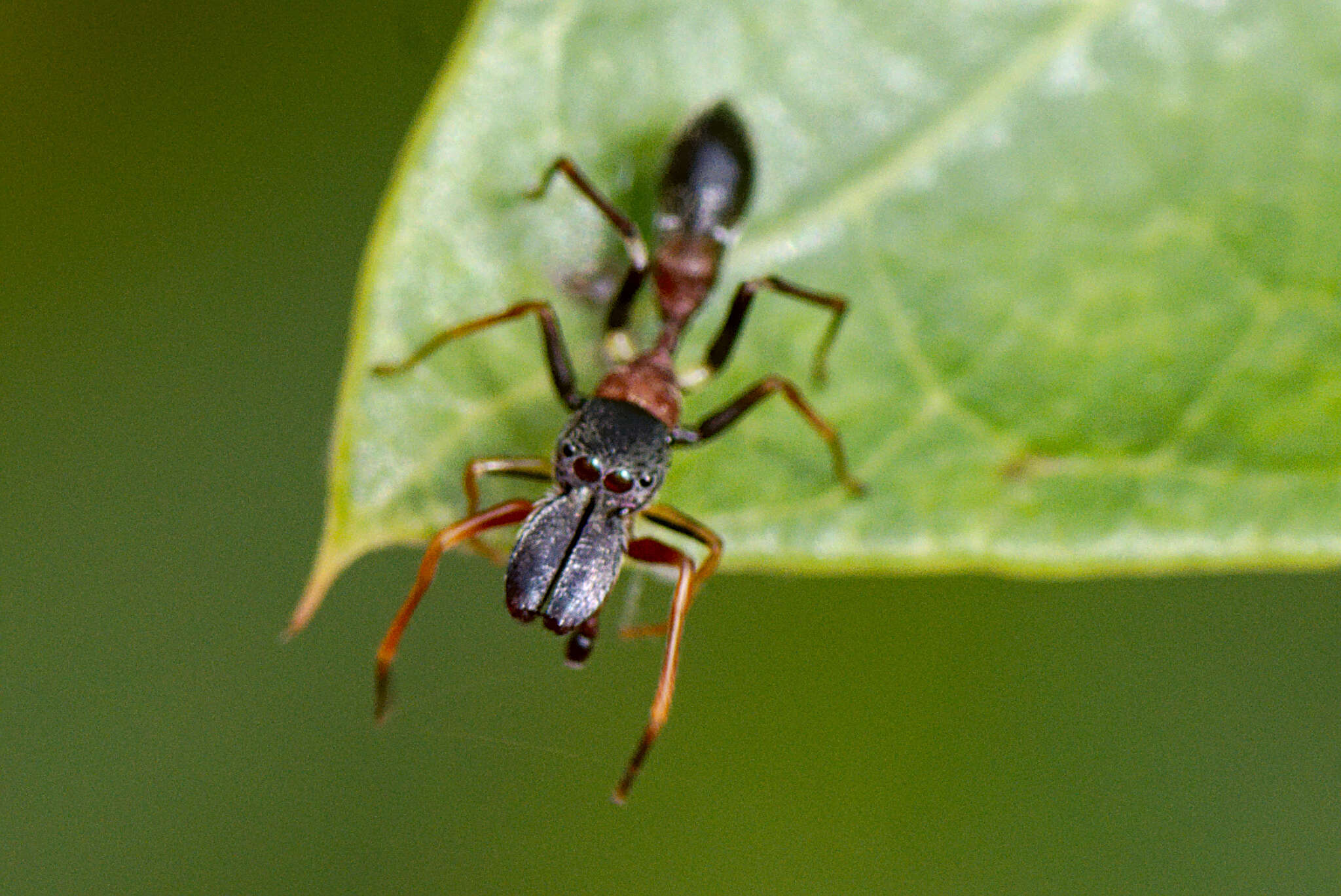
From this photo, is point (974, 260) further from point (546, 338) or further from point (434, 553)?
point (434, 553)

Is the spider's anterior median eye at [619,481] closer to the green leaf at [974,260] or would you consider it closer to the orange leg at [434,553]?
the green leaf at [974,260]

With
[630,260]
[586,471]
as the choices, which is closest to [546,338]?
[586,471]

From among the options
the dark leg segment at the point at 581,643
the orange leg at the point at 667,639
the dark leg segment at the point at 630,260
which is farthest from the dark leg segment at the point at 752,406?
the dark leg segment at the point at 581,643

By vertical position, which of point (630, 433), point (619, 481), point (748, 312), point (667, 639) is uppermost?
point (748, 312)

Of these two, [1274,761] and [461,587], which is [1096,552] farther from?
[461,587]

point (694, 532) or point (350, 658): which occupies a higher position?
point (694, 532)

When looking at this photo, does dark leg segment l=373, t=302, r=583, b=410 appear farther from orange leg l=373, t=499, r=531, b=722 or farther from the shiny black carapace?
orange leg l=373, t=499, r=531, b=722
